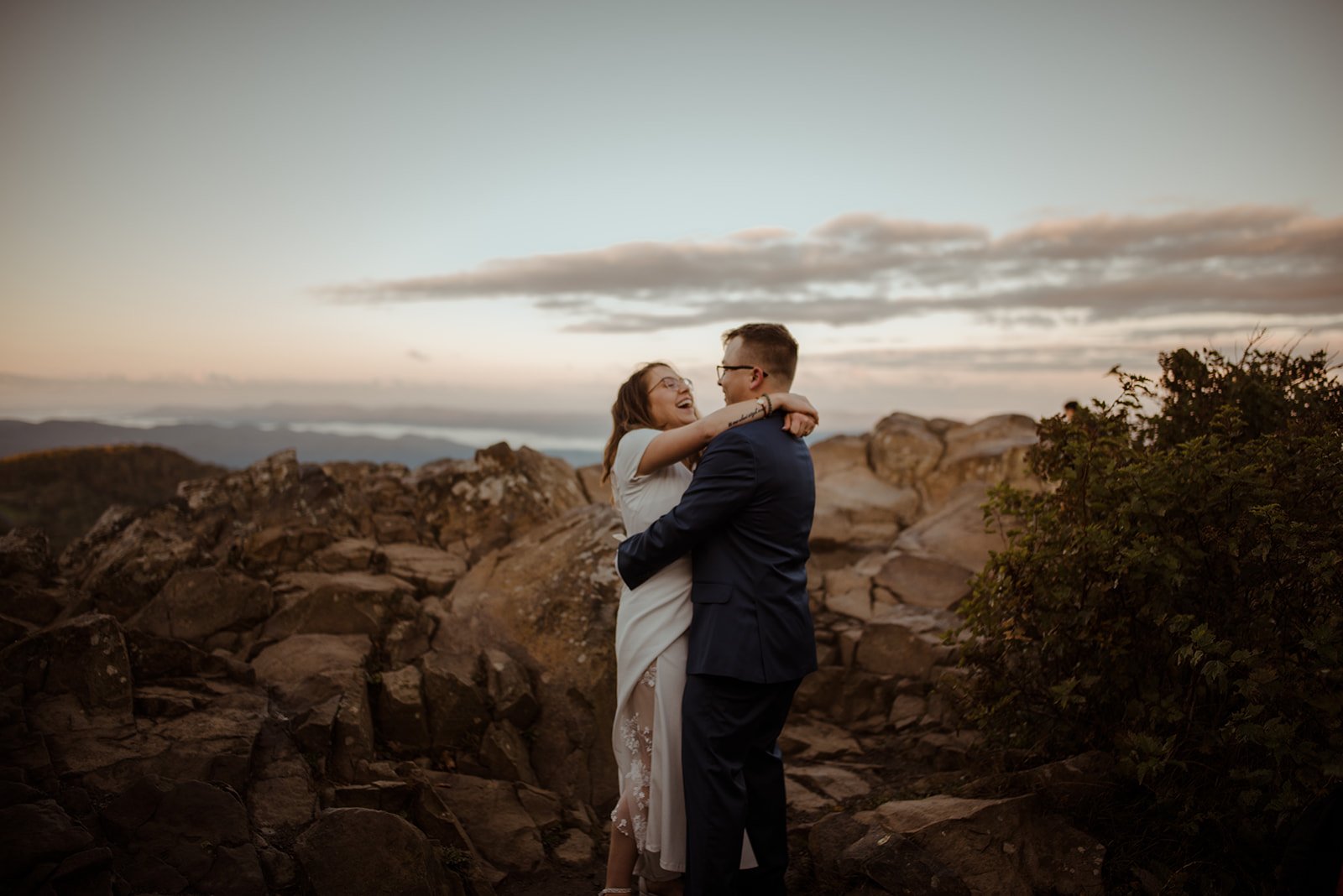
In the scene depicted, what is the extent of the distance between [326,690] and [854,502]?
7790 millimetres

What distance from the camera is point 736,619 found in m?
4.09

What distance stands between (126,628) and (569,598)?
3.08 meters

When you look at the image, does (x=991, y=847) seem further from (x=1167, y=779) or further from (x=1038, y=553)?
(x=1038, y=553)

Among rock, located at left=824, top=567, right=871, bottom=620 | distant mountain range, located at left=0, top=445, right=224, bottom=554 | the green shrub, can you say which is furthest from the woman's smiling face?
distant mountain range, located at left=0, top=445, right=224, bottom=554

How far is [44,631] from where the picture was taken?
5035mm

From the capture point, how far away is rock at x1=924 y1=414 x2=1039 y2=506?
11695mm

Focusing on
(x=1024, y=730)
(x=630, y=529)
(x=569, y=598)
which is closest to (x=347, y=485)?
(x=569, y=598)

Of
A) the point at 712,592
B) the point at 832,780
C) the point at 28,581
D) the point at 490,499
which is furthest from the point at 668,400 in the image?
the point at 28,581

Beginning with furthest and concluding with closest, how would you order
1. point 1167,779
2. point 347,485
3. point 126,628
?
point 347,485, point 126,628, point 1167,779

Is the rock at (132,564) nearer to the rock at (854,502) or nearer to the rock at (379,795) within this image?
the rock at (379,795)

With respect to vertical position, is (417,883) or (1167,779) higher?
(1167,779)

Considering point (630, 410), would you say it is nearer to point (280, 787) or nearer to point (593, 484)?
point (280, 787)

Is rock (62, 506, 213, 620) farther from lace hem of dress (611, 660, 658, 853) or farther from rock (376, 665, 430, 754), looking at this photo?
lace hem of dress (611, 660, 658, 853)

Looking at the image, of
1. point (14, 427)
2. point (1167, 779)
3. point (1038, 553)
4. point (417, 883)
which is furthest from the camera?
point (14, 427)
